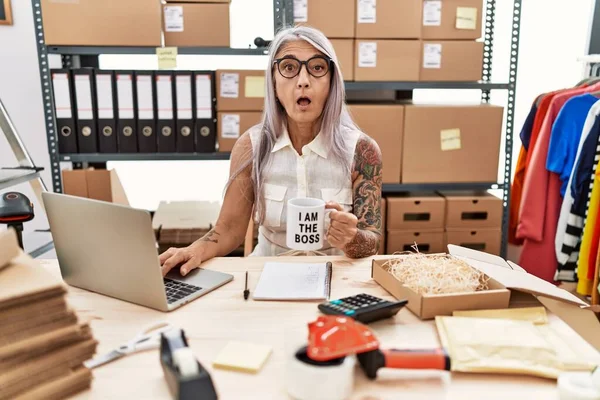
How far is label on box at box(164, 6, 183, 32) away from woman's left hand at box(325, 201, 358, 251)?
145 centimetres

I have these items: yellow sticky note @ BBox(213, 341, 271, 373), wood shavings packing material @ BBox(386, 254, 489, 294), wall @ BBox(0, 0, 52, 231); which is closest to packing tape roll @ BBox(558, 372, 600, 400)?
wood shavings packing material @ BBox(386, 254, 489, 294)

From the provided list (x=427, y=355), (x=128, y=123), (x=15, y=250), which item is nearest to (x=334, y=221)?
(x=427, y=355)

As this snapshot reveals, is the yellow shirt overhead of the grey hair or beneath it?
beneath

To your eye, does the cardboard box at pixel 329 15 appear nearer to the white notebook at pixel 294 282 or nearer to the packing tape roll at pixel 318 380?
the white notebook at pixel 294 282

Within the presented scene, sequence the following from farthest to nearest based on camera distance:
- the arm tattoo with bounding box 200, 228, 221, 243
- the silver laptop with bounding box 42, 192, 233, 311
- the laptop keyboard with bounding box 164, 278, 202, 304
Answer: the arm tattoo with bounding box 200, 228, 221, 243 < the laptop keyboard with bounding box 164, 278, 202, 304 < the silver laptop with bounding box 42, 192, 233, 311

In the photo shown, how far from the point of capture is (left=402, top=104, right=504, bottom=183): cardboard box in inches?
94.4

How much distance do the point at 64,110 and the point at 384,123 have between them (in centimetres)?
145

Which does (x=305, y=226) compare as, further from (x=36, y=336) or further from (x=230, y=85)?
(x=230, y=85)

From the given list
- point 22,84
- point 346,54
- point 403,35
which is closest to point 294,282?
point 346,54

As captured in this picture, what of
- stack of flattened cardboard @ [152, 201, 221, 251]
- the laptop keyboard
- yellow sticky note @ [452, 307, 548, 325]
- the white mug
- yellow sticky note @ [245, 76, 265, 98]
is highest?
yellow sticky note @ [245, 76, 265, 98]

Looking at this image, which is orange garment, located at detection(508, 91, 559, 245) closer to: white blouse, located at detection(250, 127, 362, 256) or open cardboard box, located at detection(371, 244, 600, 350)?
white blouse, located at detection(250, 127, 362, 256)

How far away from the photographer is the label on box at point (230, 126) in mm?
2361

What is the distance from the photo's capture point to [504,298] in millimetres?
959

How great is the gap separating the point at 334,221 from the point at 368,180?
39cm
